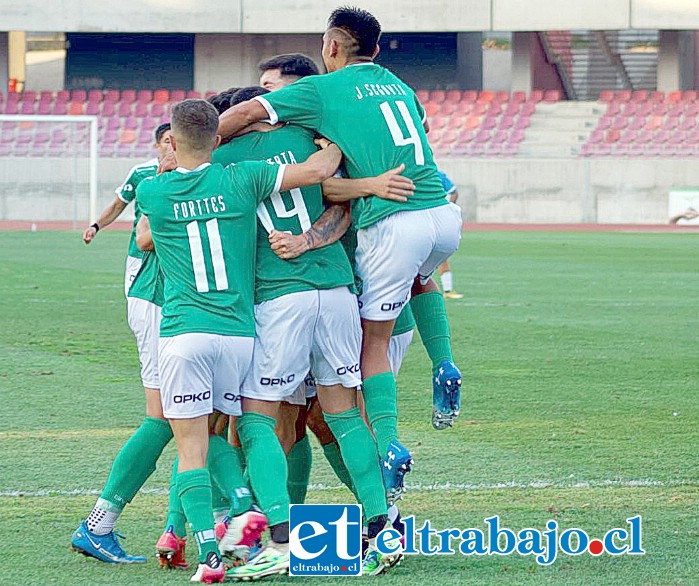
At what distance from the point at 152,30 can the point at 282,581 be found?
31.9 m

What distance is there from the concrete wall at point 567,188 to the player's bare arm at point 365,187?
29.1 meters

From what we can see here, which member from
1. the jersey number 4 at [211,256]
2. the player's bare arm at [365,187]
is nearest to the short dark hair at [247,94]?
the player's bare arm at [365,187]

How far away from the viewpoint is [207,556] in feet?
13.7

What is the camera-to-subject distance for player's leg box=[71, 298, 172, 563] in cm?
454

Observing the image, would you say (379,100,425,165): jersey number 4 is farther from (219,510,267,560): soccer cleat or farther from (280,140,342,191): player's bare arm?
(219,510,267,560): soccer cleat

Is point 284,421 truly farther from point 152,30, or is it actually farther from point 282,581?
point 152,30

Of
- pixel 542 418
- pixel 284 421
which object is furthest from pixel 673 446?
pixel 284 421

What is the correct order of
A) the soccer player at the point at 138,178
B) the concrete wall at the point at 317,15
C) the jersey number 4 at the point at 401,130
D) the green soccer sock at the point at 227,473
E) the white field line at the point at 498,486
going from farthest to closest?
the concrete wall at the point at 317,15 < the white field line at the point at 498,486 < the soccer player at the point at 138,178 < the jersey number 4 at the point at 401,130 < the green soccer sock at the point at 227,473

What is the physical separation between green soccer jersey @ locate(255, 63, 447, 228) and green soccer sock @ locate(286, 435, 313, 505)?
910 millimetres

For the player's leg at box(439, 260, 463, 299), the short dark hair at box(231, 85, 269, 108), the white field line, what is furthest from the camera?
the player's leg at box(439, 260, 463, 299)

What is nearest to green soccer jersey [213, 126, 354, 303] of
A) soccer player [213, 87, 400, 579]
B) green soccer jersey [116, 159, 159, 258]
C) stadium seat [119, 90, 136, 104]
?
soccer player [213, 87, 400, 579]

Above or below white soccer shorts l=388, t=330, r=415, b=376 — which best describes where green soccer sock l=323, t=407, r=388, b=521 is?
below

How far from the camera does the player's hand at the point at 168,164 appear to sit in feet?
14.8

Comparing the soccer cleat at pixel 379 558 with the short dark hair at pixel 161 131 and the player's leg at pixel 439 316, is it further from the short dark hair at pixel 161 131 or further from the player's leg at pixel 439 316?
the short dark hair at pixel 161 131
